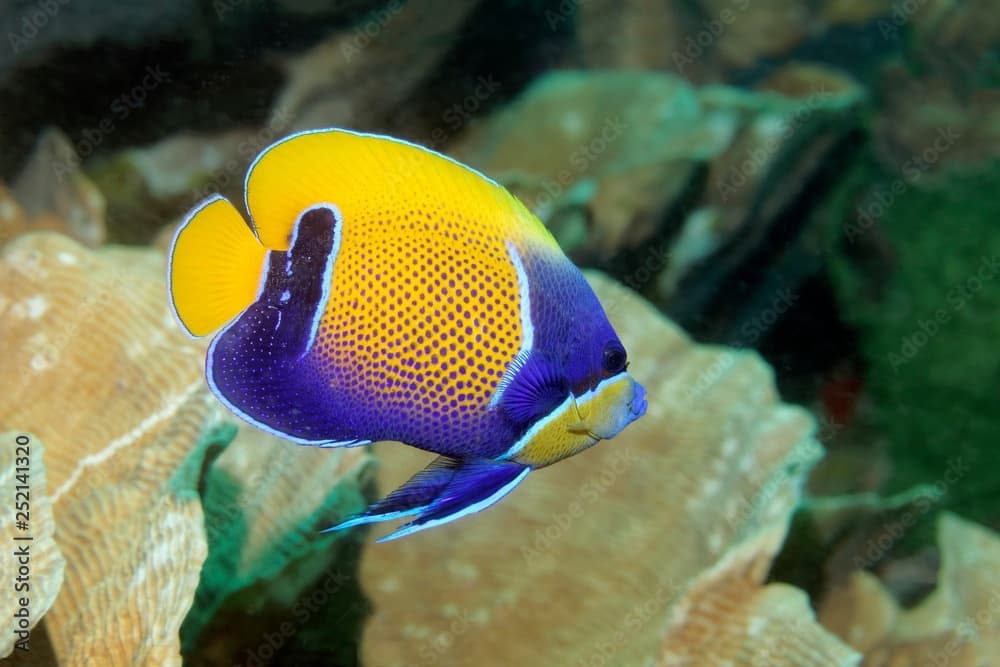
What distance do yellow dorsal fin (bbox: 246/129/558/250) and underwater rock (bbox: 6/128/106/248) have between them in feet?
8.09

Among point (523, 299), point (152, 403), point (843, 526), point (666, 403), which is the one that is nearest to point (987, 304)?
point (843, 526)

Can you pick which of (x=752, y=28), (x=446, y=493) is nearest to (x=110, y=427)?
(x=446, y=493)

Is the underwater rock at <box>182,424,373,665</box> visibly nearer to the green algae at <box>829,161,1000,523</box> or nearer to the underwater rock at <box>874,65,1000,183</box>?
the green algae at <box>829,161,1000,523</box>

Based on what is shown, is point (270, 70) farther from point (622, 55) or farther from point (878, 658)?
point (878, 658)

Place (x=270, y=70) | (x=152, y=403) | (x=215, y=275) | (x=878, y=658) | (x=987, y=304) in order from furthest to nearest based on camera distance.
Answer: (x=987, y=304), (x=270, y=70), (x=878, y=658), (x=152, y=403), (x=215, y=275)

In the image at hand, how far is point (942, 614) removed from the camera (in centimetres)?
229

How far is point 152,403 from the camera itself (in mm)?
1812

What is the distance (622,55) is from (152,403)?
12.2 ft

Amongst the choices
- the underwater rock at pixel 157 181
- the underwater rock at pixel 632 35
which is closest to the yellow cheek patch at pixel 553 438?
the underwater rock at pixel 157 181

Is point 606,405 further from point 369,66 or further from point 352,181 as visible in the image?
point 369,66

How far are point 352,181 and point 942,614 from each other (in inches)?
91.9

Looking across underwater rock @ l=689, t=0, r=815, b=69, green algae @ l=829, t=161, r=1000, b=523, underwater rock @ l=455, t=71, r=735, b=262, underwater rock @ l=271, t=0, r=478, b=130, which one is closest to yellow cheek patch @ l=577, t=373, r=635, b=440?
underwater rock @ l=455, t=71, r=735, b=262

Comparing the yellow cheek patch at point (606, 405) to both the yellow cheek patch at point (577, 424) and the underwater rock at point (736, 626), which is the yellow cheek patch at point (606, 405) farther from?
the underwater rock at point (736, 626)

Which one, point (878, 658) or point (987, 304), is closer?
point (878, 658)
